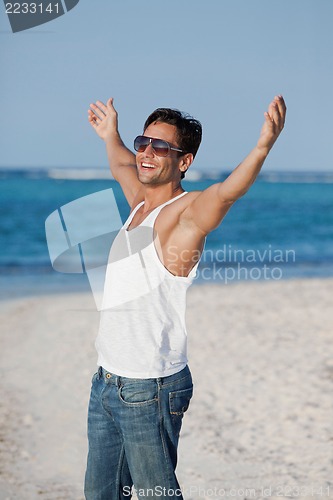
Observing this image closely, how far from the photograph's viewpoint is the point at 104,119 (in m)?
3.93

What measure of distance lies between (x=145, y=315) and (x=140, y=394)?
298 millimetres

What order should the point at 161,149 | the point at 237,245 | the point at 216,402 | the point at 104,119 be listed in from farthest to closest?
the point at 237,245, the point at 216,402, the point at 104,119, the point at 161,149

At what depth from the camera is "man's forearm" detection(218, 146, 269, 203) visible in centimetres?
264

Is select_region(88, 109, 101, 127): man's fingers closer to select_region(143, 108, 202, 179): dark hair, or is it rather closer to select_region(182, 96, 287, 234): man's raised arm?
select_region(143, 108, 202, 179): dark hair

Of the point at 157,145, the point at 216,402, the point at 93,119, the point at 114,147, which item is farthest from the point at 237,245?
the point at 157,145

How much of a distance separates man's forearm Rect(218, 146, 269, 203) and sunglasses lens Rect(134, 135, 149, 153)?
0.55 metres

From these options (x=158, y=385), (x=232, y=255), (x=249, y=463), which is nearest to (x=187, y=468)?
(x=249, y=463)

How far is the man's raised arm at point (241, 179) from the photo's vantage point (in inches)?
104

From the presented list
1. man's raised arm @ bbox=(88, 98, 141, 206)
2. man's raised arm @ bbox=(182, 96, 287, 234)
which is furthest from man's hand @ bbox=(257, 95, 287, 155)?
man's raised arm @ bbox=(88, 98, 141, 206)

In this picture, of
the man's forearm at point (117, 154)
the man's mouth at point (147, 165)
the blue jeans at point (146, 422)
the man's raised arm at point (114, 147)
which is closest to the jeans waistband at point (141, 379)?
the blue jeans at point (146, 422)

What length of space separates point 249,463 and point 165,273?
9.53ft

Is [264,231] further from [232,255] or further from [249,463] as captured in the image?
[249,463]

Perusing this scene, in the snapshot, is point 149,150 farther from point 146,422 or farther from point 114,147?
point 146,422

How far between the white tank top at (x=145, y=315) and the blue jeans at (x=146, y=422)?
0.15ft
